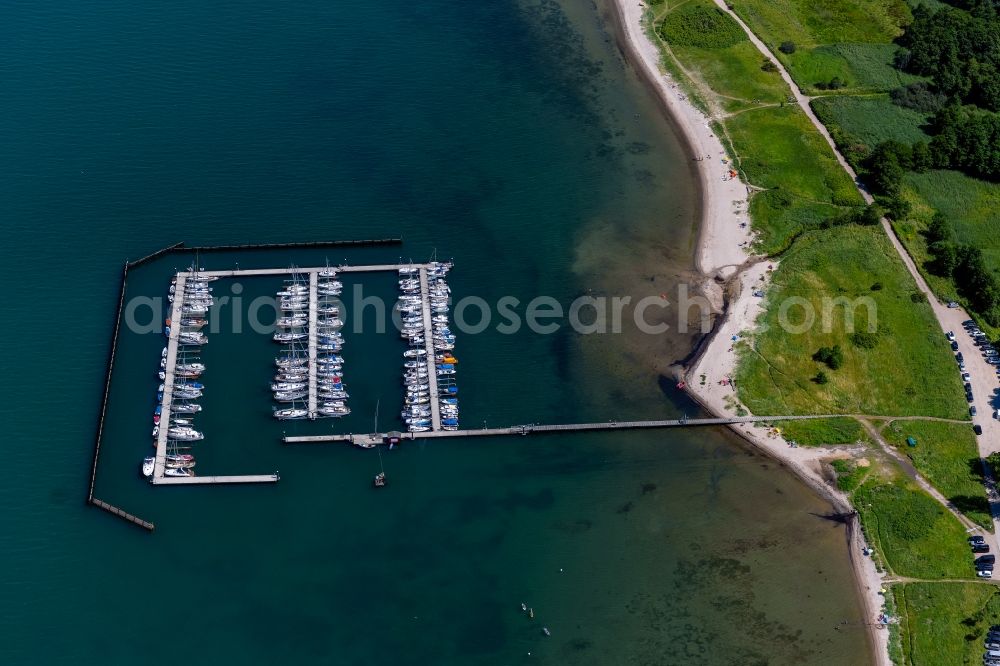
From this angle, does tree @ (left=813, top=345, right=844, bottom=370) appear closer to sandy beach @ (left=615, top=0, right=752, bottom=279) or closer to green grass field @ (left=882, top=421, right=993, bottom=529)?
green grass field @ (left=882, top=421, right=993, bottom=529)

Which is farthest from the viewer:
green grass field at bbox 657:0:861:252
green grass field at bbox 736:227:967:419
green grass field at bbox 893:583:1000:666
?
green grass field at bbox 657:0:861:252

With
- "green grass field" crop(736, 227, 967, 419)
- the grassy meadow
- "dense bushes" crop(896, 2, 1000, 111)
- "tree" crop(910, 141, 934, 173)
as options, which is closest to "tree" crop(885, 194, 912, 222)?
"green grass field" crop(736, 227, 967, 419)

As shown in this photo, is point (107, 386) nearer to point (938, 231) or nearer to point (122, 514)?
point (122, 514)

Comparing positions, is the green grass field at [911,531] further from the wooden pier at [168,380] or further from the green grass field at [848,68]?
the wooden pier at [168,380]

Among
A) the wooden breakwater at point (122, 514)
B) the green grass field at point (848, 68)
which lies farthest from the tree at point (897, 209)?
the wooden breakwater at point (122, 514)

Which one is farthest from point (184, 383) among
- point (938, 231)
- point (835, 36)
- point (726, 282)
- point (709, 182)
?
point (835, 36)

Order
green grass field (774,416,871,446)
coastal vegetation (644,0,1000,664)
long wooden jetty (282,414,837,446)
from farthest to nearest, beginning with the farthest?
1. green grass field (774,416,871,446)
2. long wooden jetty (282,414,837,446)
3. coastal vegetation (644,0,1000,664)
